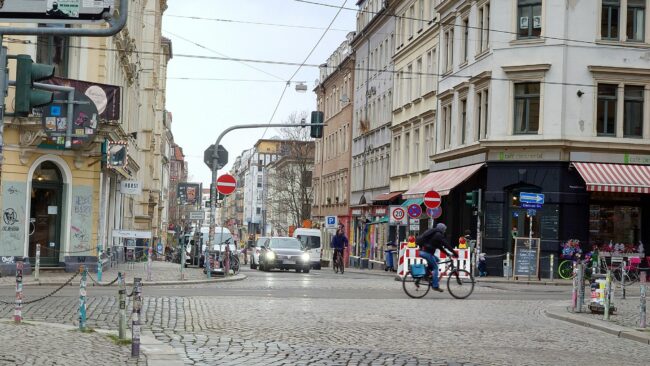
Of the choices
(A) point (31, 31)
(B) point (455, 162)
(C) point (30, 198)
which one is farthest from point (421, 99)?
(A) point (31, 31)

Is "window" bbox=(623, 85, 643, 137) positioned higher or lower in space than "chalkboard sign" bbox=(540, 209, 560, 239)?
higher

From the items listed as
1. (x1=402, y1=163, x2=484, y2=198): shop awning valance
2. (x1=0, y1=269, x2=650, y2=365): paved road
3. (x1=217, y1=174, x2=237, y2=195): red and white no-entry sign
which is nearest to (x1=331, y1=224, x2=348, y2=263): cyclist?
(x1=402, y1=163, x2=484, y2=198): shop awning valance

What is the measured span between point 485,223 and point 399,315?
2137cm

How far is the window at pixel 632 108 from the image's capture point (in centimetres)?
3719

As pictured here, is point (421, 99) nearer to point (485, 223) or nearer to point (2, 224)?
point (485, 223)

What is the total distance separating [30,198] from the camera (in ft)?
95.7

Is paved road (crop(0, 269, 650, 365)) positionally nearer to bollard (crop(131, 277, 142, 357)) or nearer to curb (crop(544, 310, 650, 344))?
curb (crop(544, 310, 650, 344))

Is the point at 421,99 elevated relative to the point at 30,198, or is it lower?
elevated

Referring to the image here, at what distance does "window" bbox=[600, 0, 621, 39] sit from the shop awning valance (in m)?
6.95

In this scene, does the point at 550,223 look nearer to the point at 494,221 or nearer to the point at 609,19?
the point at 494,221

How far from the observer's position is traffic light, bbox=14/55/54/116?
10047 mm

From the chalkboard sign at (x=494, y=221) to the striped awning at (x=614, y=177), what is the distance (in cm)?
348

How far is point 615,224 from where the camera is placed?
123 feet

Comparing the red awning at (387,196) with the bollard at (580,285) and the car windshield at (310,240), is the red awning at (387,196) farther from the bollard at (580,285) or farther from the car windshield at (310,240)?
the bollard at (580,285)
